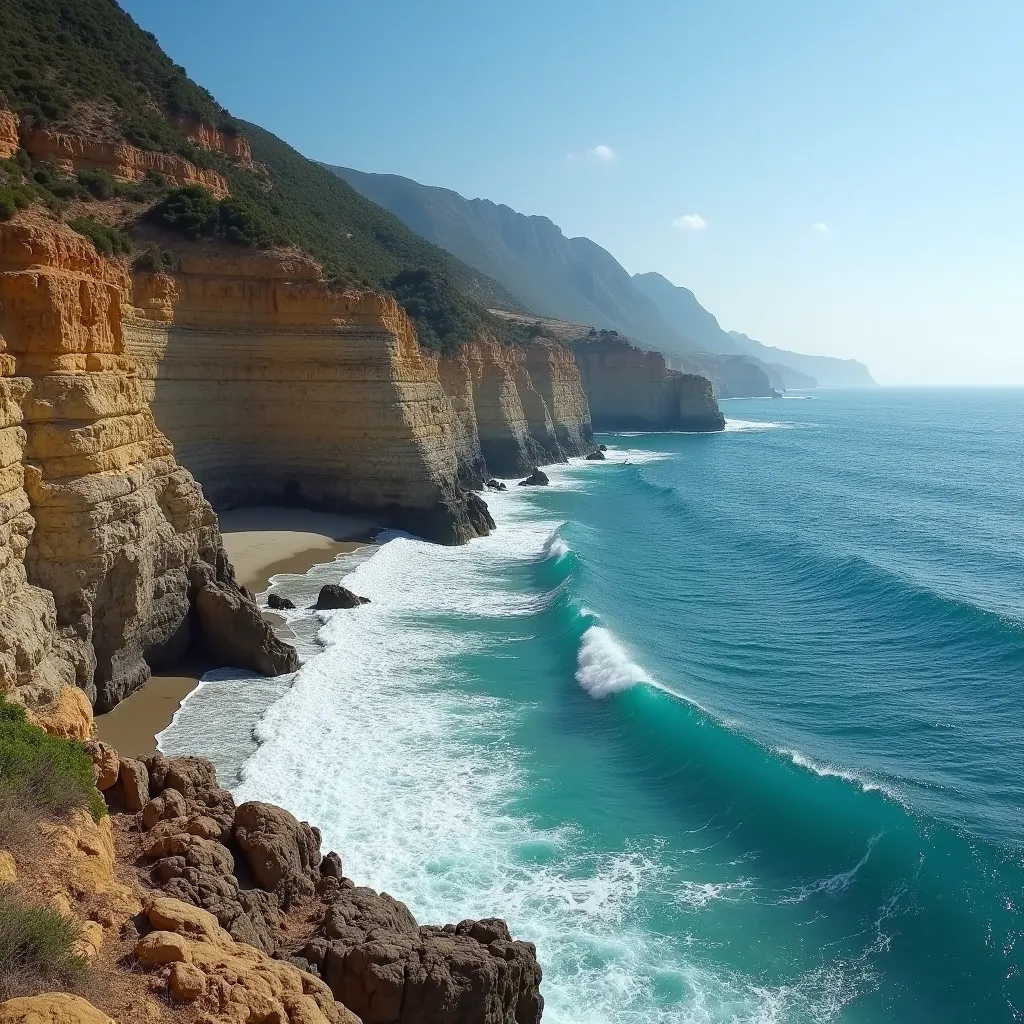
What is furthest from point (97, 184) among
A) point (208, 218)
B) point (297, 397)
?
point (297, 397)

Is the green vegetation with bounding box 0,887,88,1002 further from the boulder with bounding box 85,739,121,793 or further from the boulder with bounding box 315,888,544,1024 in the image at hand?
the boulder with bounding box 85,739,121,793

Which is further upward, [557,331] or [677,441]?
[557,331]

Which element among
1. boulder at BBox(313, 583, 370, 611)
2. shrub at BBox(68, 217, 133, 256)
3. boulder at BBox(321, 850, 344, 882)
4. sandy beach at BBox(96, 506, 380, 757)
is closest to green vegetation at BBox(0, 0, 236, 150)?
shrub at BBox(68, 217, 133, 256)

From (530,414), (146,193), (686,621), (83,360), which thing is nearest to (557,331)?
(530,414)

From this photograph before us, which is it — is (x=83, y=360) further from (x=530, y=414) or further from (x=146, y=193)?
(x=530, y=414)

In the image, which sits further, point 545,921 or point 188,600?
point 188,600

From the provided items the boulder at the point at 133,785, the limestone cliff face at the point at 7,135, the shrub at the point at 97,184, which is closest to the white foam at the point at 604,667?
the boulder at the point at 133,785

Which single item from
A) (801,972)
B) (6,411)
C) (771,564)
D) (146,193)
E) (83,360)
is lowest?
(801,972)
